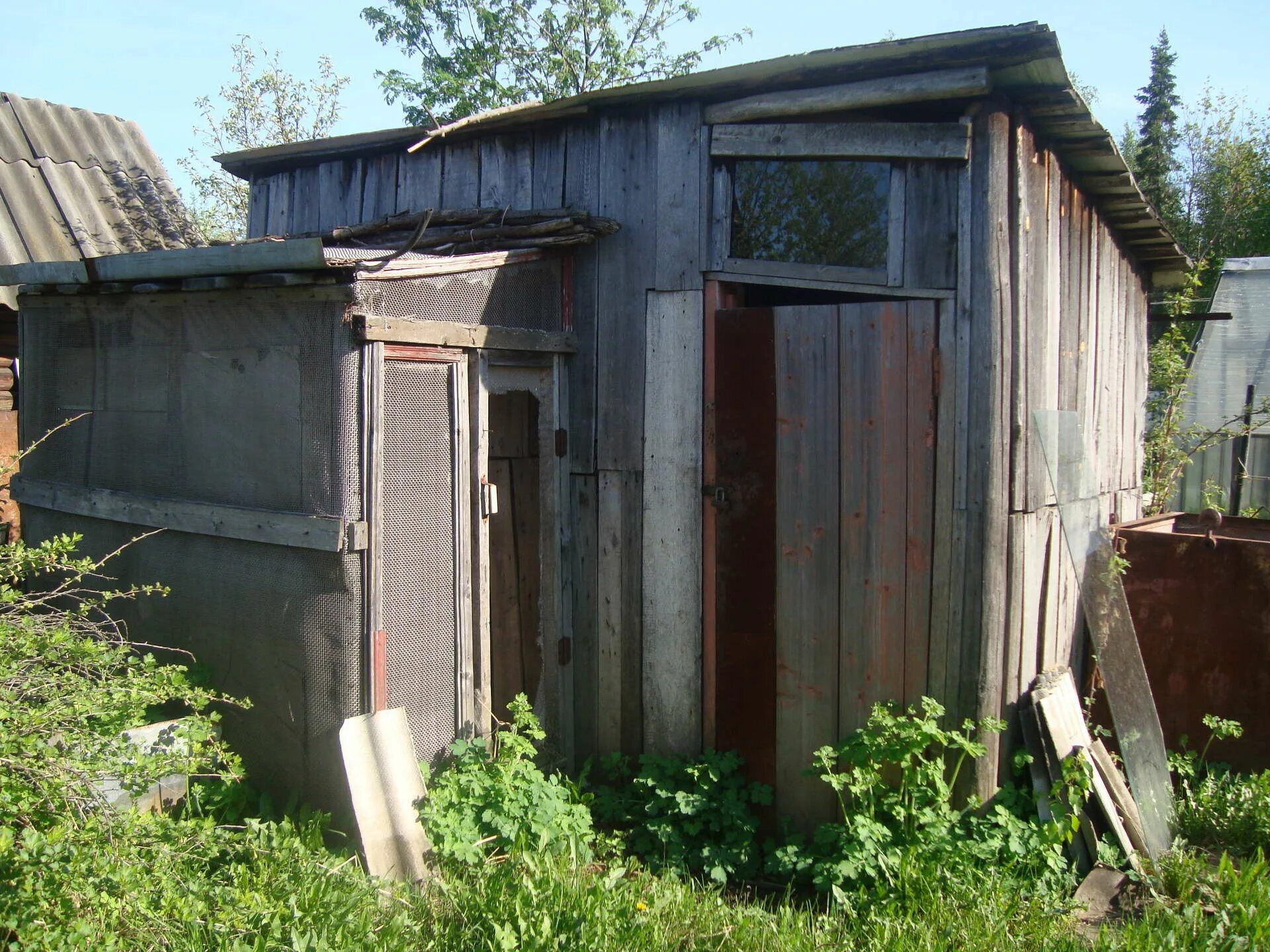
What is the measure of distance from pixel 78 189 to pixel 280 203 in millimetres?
1715

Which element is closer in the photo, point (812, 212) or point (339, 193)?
point (812, 212)

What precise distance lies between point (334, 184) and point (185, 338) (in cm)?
219

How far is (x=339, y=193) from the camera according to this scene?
6.39m

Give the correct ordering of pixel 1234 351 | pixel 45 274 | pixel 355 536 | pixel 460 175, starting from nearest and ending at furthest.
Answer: pixel 355 536
pixel 45 274
pixel 460 175
pixel 1234 351

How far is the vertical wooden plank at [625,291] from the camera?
16.5 feet

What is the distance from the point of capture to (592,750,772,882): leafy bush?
444cm

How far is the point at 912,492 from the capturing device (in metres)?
4.43

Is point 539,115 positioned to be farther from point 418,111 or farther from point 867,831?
point 418,111

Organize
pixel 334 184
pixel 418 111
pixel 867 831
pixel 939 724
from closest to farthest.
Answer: pixel 867 831, pixel 939 724, pixel 334 184, pixel 418 111

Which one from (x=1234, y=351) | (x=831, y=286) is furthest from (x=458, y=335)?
(x=1234, y=351)

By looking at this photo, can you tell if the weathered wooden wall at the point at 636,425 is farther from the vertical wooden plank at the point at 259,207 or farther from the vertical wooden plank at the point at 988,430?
the vertical wooden plank at the point at 259,207

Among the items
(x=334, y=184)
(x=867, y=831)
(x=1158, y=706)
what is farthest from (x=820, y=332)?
(x=334, y=184)

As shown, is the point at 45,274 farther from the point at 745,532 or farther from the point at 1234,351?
the point at 1234,351

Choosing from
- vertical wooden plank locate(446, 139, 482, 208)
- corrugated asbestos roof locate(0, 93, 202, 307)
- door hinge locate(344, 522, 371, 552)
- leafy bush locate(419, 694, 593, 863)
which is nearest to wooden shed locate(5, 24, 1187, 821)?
door hinge locate(344, 522, 371, 552)
